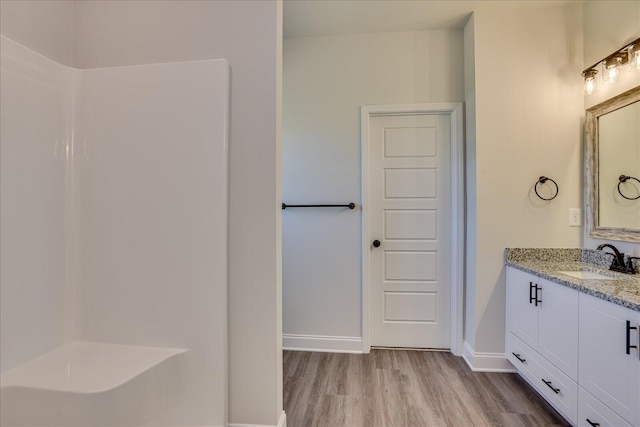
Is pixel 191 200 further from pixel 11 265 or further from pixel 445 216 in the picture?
pixel 445 216

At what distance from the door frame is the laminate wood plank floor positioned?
0.86 feet

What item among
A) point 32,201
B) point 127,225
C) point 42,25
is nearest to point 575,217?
point 127,225

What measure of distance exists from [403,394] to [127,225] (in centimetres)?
190

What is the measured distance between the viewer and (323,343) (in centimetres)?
245

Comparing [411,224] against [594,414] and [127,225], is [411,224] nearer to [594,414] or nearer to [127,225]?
[594,414]

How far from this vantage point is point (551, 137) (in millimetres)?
2088

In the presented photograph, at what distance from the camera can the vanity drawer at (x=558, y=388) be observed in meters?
1.46

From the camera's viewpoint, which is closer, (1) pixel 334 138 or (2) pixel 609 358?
(2) pixel 609 358

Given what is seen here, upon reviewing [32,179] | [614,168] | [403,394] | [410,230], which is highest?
[614,168]

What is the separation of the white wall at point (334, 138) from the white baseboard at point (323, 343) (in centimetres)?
1

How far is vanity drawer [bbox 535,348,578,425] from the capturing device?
146 centimetres

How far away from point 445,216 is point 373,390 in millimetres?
1459

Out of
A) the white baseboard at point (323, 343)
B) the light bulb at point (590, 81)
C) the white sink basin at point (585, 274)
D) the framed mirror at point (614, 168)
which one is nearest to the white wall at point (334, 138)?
the white baseboard at point (323, 343)

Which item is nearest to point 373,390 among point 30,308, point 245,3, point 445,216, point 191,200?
point 445,216
